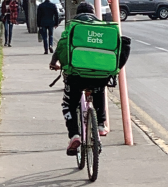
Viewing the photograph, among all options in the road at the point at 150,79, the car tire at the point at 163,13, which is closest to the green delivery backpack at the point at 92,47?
the road at the point at 150,79

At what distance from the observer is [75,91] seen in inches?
224

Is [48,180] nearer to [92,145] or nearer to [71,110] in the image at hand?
[92,145]

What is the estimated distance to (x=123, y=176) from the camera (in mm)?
5840

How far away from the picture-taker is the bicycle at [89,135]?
5.43 meters

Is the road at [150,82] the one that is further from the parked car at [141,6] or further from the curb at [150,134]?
the parked car at [141,6]

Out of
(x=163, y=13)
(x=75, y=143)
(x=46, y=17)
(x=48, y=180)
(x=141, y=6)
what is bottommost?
(x=163, y=13)

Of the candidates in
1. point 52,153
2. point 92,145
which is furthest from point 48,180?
point 52,153

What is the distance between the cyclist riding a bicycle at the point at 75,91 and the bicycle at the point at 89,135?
0.25ft

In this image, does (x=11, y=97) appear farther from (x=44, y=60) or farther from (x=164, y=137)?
(x=44, y=60)

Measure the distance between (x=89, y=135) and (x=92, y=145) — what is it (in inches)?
4.3

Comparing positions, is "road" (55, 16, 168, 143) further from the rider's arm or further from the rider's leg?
the rider's arm

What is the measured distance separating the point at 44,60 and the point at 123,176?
36.0 ft

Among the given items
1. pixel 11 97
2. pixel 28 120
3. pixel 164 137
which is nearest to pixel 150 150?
pixel 164 137

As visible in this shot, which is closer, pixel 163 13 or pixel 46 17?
pixel 46 17
